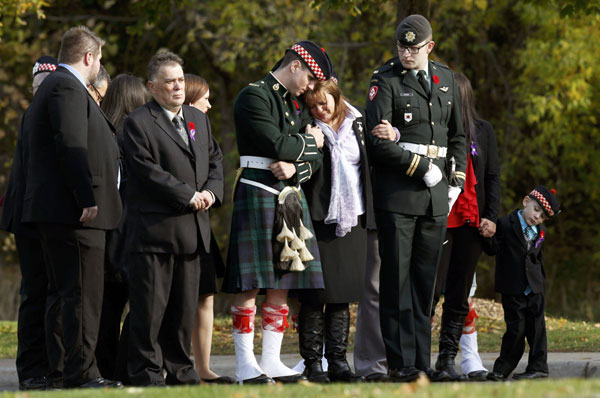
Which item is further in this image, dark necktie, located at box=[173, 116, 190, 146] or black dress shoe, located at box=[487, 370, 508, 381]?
black dress shoe, located at box=[487, 370, 508, 381]

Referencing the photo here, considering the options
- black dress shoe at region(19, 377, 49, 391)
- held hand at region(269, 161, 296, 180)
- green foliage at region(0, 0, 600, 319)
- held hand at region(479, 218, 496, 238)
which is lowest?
black dress shoe at region(19, 377, 49, 391)

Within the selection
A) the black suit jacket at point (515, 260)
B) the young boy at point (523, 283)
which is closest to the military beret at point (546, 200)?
the young boy at point (523, 283)

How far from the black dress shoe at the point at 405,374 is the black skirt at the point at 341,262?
Result: 56cm

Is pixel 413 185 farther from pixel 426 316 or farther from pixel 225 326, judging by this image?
pixel 225 326

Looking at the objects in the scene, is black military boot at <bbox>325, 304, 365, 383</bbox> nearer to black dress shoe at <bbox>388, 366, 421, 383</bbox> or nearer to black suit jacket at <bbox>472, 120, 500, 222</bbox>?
black dress shoe at <bbox>388, 366, 421, 383</bbox>

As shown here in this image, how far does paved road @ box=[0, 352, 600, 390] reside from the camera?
9.02 metres

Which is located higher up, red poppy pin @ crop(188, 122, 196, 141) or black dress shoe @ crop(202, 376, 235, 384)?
red poppy pin @ crop(188, 122, 196, 141)

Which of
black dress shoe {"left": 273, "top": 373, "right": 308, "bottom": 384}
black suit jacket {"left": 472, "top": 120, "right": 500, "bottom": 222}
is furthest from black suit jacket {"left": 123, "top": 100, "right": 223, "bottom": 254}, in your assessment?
black suit jacket {"left": 472, "top": 120, "right": 500, "bottom": 222}

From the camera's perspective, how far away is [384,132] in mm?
7504

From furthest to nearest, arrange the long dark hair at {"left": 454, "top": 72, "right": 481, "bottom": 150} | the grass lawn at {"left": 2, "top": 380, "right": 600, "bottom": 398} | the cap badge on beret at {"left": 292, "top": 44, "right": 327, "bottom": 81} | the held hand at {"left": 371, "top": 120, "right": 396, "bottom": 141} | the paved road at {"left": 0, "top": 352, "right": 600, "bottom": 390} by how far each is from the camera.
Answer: the paved road at {"left": 0, "top": 352, "right": 600, "bottom": 390}, the long dark hair at {"left": 454, "top": 72, "right": 481, "bottom": 150}, the held hand at {"left": 371, "top": 120, "right": 396, "bottom": 141}, the cap badge on beret at {"left": 292, "top": 44, "right": 327, "bottom": 81}, the grass lawn at {"left": 2, "top": 380, "right": 600, "bottom": 398}

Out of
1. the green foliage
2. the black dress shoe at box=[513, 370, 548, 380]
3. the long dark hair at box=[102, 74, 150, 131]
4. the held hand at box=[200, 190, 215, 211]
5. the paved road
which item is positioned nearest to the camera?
the held hand at box=[200, 190, 215, 211]

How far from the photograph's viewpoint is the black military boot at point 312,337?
743cm

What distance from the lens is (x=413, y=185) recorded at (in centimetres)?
759

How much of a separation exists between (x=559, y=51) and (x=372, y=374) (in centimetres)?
1031
